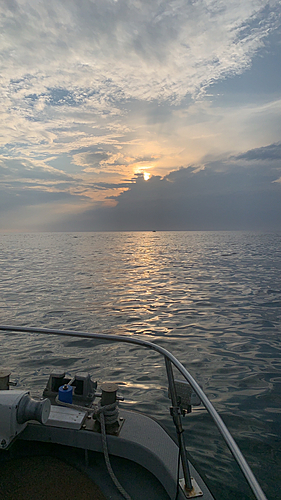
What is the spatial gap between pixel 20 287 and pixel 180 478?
1651cm

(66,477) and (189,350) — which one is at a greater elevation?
(66,477)

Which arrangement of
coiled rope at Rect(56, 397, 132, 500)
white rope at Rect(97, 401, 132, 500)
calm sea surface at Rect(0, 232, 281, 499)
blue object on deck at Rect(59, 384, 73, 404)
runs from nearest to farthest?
white rope at Rect(97, 401, 132, 500) → coiled rope at Rect(56, 397, 132, 500) → blue object on deck at Rect(59, 384, 73, 404) → calm sea surface at Rect(0, 232, 281, 499)

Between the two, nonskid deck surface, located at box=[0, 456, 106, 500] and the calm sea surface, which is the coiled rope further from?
the calm sea surface

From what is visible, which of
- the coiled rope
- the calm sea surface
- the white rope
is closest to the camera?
the white rope

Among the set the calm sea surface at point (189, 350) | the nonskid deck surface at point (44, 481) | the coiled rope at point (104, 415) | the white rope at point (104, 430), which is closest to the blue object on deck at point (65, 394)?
the coiled rope at point (104, 415)

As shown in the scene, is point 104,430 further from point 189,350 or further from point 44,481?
point 189,350

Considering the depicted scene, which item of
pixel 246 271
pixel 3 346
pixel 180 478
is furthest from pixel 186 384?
pixel 246 271

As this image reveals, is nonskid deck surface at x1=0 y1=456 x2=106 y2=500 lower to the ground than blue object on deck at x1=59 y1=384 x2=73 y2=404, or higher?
lower

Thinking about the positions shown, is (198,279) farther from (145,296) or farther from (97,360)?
(97,360)

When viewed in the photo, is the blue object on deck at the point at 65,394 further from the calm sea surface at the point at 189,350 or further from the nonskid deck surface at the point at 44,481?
the calm sea surface at the point at 189,350

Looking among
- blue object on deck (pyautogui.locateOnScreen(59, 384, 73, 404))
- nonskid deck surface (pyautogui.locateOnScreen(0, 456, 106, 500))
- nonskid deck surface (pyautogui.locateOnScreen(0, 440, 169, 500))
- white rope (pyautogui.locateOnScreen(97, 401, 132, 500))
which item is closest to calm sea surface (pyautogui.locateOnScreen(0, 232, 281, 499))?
nonskid deck surface (pyautogui.locateOnScreen(0, 440, 169, 500))

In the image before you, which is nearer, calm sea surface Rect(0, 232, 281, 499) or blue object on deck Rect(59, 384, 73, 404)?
blue object on deck Rect(59, 384, 73, 404)

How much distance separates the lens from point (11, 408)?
9.74ft

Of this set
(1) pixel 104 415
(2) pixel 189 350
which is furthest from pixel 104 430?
(2) pixel 189 350
